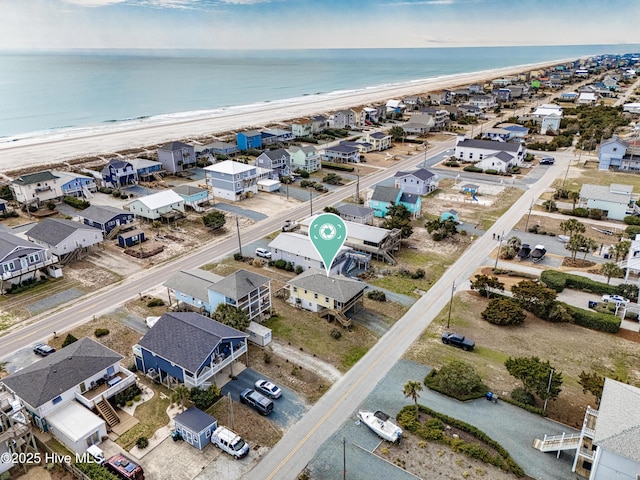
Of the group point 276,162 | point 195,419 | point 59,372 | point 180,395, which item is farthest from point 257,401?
point 276,162

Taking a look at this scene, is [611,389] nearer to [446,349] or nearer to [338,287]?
[446,349]

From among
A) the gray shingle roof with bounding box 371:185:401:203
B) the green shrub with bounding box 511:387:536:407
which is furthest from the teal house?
→ the green shrub with bounding box 511:387:536:407

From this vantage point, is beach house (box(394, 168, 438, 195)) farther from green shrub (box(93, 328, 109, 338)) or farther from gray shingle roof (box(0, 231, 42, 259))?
gray shingle roof (box(0, 231, 42, 259))

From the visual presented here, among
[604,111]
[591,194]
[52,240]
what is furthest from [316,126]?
[604,111]

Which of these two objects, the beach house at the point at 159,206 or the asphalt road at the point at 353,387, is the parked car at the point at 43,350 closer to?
the asphalt road at the point at 353,387

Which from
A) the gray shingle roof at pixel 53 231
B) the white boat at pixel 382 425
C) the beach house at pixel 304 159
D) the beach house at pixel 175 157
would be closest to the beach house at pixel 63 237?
the gray shingle roof at pixel 53 231

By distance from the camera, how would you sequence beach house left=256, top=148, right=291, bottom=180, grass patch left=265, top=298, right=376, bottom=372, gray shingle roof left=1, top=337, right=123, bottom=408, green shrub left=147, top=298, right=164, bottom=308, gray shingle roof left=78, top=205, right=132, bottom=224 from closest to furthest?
gray shingle roof left=1, top=337, right=123, bottom=408
grass patch left=265, top=298, right=376, bottom=372
green shrub left=147, top=298, right=164, bottom=308
gray shingle roof left=78, top=205, right=132, bottom=224
beach house left=256, top=148, right=291, bottom=180
